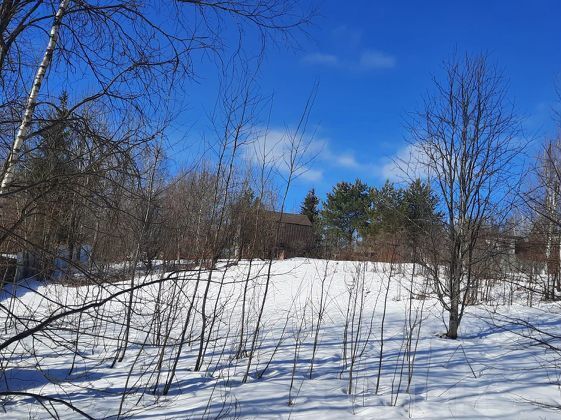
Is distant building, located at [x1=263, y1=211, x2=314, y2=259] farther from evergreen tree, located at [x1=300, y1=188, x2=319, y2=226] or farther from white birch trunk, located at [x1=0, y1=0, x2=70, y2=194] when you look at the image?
white birch trunk, located at [x1=0, y1=0, x2=70, y2=194]

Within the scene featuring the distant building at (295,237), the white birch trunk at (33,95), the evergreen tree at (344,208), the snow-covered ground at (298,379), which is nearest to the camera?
the white birch trunk at (33,95)

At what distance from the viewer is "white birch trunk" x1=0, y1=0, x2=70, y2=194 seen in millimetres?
2744

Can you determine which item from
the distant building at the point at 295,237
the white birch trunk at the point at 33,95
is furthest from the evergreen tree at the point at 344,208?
the white birch trunk at the point at 33,95

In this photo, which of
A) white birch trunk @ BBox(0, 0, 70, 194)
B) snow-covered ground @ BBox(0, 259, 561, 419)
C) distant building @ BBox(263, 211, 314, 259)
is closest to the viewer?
white birch trunk @ BBox(0, 0, 70, 194)

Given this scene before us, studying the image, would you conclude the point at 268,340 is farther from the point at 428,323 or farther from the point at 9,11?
the point at 9,11

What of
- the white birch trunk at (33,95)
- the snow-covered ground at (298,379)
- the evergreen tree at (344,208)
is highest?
the evergreen tree at (344,208)

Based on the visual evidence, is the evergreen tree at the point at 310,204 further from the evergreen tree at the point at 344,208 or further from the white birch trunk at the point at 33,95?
the white birch trunk at the point at 33,95

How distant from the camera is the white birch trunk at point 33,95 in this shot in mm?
2744

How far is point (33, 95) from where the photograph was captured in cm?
297

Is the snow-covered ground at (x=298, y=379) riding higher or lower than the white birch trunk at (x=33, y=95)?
lower

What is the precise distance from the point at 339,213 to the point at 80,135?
35698mm

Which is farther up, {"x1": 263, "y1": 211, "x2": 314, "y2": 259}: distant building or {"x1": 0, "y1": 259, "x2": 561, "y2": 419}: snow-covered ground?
{"x1": 263, "y1": 211, "x2": 314, "y2": 259}: distant building

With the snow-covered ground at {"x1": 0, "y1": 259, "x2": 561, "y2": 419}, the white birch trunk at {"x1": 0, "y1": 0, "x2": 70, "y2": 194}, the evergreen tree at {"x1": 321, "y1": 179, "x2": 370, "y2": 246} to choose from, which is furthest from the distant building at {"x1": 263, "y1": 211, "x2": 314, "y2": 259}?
the white birch trunk at {"x1": 0, "y1": 0, "x2": 70, "y2": 194}

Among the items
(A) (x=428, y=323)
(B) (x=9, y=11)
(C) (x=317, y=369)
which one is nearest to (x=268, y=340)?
(C) (x=317, y=369)
